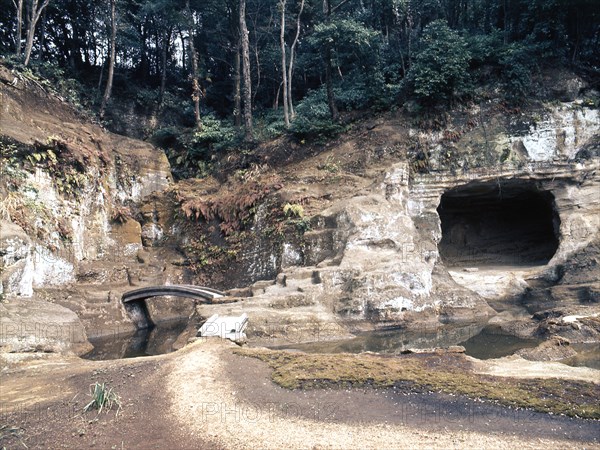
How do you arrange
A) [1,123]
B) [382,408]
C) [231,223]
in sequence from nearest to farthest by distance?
[382,408], [1,123], [231,223]

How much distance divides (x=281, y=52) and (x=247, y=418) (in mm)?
25306

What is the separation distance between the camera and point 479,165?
19312 millimetres

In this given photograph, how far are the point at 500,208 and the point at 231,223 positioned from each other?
47.4 ft

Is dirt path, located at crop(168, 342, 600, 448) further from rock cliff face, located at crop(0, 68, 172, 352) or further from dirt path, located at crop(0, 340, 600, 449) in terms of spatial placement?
rock cliff face, located at crop(0, 68, 172, 352)

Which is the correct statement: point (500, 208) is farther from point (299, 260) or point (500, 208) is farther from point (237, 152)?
point (237, 152)

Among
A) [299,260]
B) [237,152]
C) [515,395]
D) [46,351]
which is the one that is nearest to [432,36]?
[237,152]

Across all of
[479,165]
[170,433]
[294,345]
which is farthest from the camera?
[479,165]

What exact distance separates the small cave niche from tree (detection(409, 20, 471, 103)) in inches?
180

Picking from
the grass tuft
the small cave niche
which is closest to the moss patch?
the grass tuft

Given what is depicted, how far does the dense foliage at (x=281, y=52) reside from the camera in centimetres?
1997

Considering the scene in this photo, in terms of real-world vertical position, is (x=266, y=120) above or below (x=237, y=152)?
above

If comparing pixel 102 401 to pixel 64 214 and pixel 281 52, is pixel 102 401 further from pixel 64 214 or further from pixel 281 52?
pixel 281 52

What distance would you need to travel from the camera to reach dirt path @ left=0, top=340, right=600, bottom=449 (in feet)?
18.5

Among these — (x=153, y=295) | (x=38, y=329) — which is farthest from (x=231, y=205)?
(x=38, y=329)
